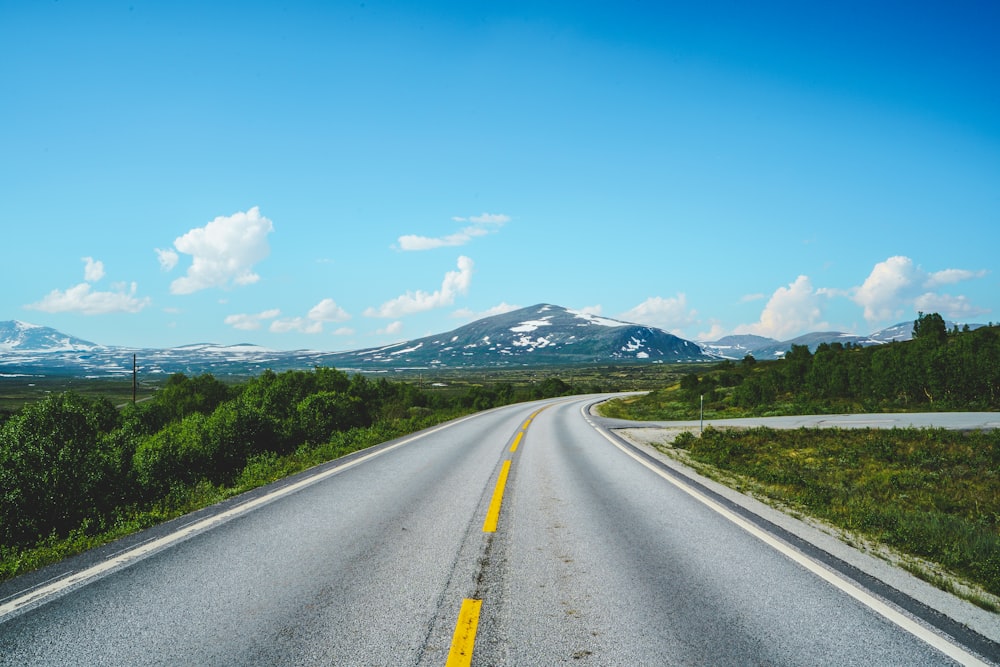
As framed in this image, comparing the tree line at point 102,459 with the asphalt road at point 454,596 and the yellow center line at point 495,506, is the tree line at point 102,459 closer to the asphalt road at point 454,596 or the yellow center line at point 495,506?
the asphalt road at point 454,596

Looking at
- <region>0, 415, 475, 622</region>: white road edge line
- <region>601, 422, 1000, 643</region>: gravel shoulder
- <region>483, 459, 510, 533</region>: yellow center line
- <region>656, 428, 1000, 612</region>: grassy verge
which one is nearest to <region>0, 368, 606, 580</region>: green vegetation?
<region>0, 415, 475, 622</region>: white road edge line

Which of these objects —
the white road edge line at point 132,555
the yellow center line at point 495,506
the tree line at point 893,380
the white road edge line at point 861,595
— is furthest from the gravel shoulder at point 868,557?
the tree line at point 893,380

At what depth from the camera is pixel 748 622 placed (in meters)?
4.04

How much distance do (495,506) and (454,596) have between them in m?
3.54

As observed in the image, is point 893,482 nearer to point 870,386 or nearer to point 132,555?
point 132,555

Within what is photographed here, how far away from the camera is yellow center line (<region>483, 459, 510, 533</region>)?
6719mm

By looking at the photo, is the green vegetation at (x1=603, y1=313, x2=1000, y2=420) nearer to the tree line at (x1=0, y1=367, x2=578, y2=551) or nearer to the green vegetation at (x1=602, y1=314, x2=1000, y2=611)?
the green vegetation at (x1=602, y1=314, x2=1000, y2=611)

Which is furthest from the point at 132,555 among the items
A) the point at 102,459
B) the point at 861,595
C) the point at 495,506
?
the point at 861,595

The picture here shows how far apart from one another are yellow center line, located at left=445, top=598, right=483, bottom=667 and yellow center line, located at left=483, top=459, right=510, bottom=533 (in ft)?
7.65

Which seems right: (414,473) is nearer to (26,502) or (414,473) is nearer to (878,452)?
(26,502)

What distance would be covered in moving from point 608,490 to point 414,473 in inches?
169

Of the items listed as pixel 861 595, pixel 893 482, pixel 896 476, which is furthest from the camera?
pixel 896 476

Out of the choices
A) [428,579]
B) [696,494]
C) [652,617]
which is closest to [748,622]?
[652,617]

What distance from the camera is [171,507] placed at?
851cm
